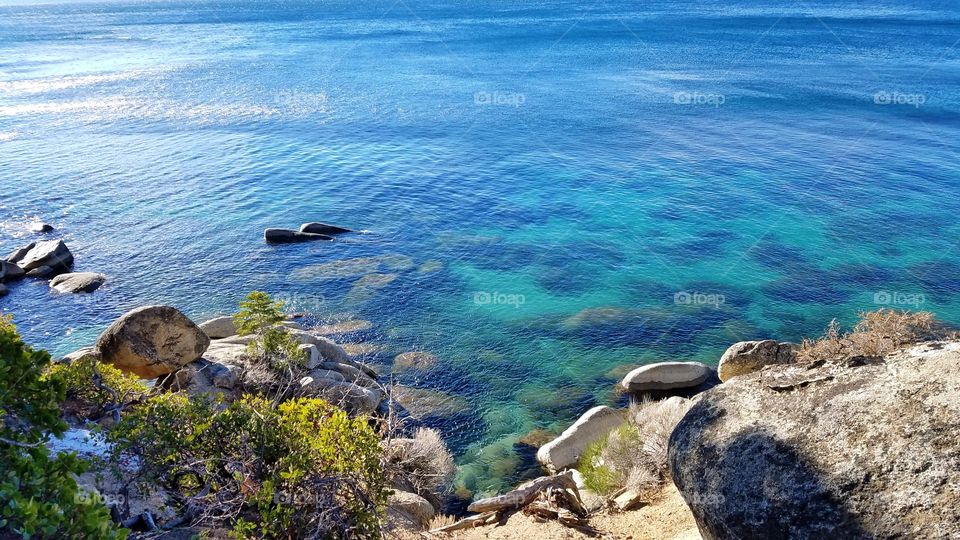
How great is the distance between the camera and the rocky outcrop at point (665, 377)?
27.5m

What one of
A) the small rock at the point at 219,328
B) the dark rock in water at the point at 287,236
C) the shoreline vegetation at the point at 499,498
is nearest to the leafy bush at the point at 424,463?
the shoreline vegetation at the point at 499,498

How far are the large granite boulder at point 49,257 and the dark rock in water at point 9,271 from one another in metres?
0.55

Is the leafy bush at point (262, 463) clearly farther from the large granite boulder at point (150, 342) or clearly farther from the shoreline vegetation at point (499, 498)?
the large granite boulder at point (150, 342)

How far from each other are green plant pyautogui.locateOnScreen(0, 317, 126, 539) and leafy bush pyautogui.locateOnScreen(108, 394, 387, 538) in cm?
255

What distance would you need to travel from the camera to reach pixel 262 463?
12320 mm

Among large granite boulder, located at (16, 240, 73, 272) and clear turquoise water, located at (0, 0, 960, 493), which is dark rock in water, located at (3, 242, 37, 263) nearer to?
large granite boulder, located at (16, 240, 73, 272)

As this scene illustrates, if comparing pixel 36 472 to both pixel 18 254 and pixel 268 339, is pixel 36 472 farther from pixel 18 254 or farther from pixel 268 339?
pixel 18 254

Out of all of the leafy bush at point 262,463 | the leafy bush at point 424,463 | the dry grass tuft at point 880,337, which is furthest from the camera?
the dry grass tuft at point 880,337

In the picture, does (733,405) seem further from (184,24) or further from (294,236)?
(184,24)

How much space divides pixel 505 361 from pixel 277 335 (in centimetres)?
1084

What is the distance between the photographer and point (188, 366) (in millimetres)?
22375

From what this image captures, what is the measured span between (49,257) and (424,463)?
27.7 m

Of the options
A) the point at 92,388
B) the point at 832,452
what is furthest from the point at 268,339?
the point at 832,452

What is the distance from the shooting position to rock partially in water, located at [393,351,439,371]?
29.5m
